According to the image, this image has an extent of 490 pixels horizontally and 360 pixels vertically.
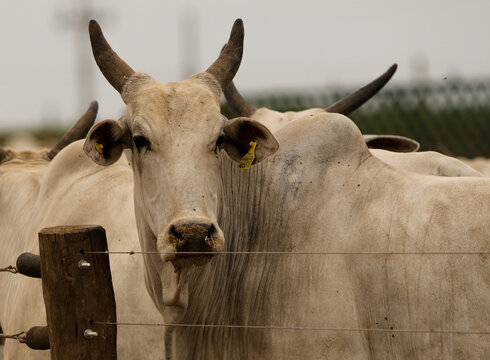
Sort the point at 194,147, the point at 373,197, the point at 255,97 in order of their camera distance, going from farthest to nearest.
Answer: the point at 255,97 < the point at 373,197 < the point at 194,147

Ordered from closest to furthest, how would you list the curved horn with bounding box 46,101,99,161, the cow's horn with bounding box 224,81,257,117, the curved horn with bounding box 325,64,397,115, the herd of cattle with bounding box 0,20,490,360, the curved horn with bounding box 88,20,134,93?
the herd of cattle with bounding box 0,20,490,360
the curved horn with bounding box 88,20,134,93
the curved horn with bounding box 46,101,99,161
the curved horn with bounding box 325,64,397,115
the cow's horn with bounding box 224,81,257,117

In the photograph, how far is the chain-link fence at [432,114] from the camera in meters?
12.2

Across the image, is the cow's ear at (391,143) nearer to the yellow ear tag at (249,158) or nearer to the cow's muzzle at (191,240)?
the yellow ear tag at (249,158)

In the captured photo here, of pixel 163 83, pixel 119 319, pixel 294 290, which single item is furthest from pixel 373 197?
pixel 119 319

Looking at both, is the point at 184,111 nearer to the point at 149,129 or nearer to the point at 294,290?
the point at 149,129

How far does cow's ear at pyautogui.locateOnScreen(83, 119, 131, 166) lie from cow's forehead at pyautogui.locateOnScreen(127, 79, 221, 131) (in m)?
0.08

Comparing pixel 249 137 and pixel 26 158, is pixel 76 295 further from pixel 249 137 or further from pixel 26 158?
pixel 26 158

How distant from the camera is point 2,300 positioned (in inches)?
216

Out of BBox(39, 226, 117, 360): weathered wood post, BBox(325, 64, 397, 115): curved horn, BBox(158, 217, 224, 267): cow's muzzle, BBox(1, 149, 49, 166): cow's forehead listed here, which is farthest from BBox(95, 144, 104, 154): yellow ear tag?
BBox(325, 64, 397, 115): curved horn

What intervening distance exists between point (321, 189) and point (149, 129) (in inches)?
32.5

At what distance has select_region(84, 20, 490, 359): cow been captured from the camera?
11.8 feet

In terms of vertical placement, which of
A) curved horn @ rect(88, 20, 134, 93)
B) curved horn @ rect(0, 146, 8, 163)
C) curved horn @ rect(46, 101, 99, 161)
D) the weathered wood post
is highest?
curved horn @ rect(88, 20, 134, 93)

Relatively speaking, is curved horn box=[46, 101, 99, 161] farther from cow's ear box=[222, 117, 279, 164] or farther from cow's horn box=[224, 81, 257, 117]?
cow's ear box=[222, 117, 279, 164]

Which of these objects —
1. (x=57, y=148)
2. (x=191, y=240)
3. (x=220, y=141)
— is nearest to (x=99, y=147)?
(x=220, y=141)
